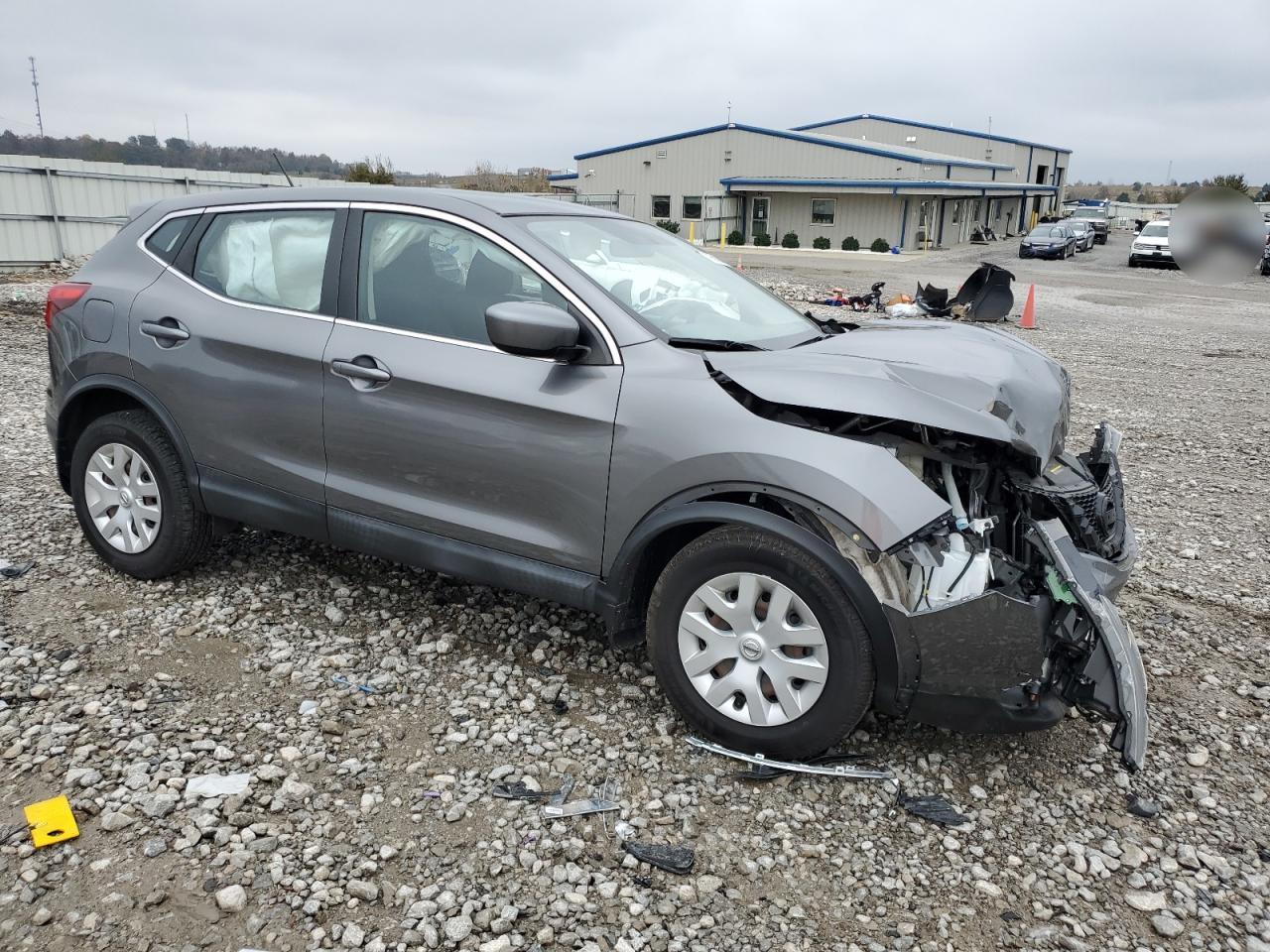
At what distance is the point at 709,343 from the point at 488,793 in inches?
67.7

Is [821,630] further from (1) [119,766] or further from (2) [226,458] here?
(2) [226,458]

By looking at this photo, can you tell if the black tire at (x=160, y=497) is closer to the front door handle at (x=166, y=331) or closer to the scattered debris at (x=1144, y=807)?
the front door handle at (x=166, y=331)

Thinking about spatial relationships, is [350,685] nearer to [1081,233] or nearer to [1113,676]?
[1113,676]

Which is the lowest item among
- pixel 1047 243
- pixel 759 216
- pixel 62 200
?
pixel 1047 243

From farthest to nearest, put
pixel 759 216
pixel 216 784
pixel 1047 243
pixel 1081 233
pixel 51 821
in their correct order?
pixel 759 216
pixel 1081 233
pixel 1047 243
pixel 216 784
pixel 51 821

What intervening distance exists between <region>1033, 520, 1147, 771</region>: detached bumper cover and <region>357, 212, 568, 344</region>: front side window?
1958 millimetres

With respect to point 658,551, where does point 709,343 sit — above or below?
above

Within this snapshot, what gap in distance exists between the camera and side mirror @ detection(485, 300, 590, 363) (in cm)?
311

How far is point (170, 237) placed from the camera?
4.26 metres

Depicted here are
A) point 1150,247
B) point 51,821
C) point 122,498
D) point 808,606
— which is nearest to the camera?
point 51,821

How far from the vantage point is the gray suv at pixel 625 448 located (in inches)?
113

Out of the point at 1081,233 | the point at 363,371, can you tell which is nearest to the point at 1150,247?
the point at 1081,233

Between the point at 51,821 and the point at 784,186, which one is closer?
the point at 51,821

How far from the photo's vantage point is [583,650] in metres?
3.95
